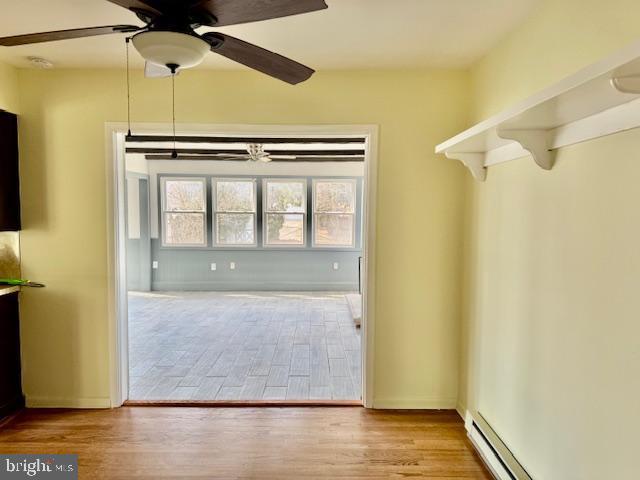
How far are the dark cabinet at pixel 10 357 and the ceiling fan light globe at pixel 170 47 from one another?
2298 millimetres

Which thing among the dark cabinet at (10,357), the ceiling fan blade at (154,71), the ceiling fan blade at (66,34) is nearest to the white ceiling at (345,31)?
the ceiling fan blade at (154,71)

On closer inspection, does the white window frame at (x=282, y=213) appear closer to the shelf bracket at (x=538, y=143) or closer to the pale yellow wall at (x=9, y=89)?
the pale yellow wall at (x=9, y=89)

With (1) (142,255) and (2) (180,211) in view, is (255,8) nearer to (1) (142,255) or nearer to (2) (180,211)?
(2) (180,211)

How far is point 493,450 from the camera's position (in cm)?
213

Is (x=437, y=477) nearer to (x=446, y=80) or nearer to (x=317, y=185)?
(x=446, y=80)

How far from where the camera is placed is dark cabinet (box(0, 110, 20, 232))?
8.70ft

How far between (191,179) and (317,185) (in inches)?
94.4

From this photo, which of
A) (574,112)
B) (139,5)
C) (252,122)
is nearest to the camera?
(139,5)

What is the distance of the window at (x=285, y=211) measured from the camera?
301 inches

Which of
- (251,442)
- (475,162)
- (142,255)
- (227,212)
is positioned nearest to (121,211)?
(251,442)

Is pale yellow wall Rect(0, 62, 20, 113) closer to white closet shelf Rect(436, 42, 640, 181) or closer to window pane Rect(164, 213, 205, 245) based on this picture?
white closet shelf Rect(436, 42, 640, 181)

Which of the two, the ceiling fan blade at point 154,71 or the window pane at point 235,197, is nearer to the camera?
the ceiling fan blade at point 154,71

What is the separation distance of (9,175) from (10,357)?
1261 mm

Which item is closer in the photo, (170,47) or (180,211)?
(170,47)
